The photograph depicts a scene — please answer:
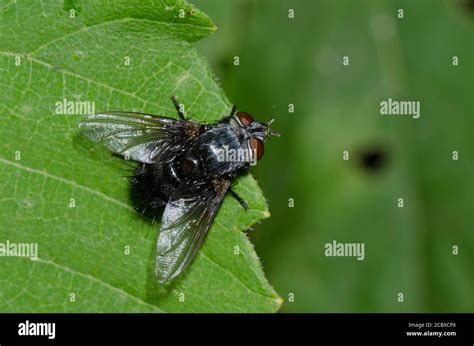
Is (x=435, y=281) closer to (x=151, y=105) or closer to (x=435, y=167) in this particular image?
(x=435, y=167)

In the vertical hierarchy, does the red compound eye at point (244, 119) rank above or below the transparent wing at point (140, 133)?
above

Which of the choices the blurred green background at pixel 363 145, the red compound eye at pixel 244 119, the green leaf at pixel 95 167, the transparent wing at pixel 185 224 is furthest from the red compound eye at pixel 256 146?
the blurred green background at pixel 363 145

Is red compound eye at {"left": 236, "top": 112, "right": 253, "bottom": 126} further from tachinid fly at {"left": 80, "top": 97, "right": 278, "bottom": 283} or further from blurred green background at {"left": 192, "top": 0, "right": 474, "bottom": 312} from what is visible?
blurred green background at {"left": 192, "top": 0, "right": 474, "bottom": 312}

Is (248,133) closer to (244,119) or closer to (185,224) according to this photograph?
(244,119)

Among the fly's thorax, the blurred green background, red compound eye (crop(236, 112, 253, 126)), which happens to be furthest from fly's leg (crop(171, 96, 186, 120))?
the blurred green background

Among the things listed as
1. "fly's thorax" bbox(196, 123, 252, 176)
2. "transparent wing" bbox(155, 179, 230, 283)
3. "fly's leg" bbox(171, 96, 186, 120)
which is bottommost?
"transparent wing" bbox(155, 179, 230, 283)

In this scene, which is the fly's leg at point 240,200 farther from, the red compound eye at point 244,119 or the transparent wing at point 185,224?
the red compound eye at point 244,119

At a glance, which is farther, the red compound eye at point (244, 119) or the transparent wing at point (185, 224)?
the red compound eye at point (244, 119)
